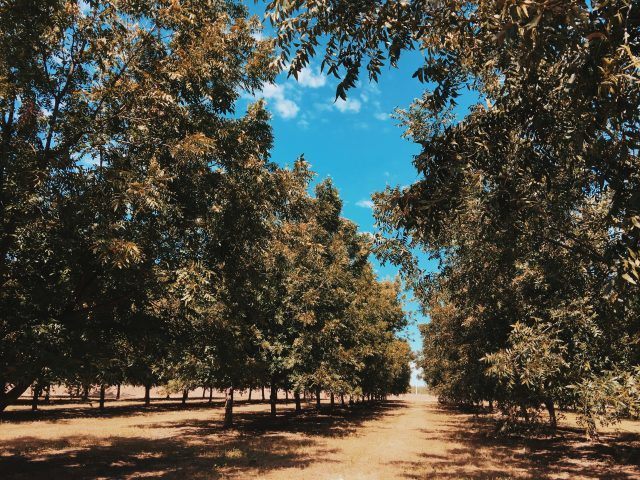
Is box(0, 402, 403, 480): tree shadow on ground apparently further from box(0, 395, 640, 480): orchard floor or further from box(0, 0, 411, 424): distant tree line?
box(0, 0, 411, 424): distant tree line

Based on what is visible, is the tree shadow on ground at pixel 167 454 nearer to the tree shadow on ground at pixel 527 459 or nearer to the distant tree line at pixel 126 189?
the distant tree line at pixel 126 189

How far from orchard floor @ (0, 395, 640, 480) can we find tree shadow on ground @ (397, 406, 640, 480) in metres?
0.05

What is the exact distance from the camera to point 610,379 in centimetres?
948

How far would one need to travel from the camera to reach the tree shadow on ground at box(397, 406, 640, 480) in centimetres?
1667

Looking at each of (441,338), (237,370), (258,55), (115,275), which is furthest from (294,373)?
(258,55)

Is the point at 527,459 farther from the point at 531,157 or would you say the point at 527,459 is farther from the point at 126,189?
the point at 126,189

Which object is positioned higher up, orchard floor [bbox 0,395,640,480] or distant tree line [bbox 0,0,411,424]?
distant tree line [bbox 0,0,411,424]

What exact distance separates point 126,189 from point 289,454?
14.6 metres

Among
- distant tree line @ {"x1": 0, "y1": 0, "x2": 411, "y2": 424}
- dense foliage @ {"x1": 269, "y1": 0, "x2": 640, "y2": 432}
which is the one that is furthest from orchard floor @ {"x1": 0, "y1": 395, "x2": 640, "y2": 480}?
dense foliage @ {"x1": 269, "y1": 0, "x2": 640, "y2": 432}

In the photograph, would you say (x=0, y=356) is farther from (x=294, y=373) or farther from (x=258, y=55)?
(x=294, y=373)

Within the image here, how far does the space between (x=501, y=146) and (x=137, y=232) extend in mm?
8207

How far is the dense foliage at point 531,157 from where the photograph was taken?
15.0 feet

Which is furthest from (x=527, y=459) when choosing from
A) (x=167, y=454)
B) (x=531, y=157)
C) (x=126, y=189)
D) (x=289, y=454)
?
(x=126, y=189)

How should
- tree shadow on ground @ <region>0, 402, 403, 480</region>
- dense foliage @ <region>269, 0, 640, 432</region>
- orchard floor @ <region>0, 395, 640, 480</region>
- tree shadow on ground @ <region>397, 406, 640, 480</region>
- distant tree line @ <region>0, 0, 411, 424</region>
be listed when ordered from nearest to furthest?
dense foliage @ <region>269, 0, 640, 432</region> → distant tree line @ <region>0, 0, 411, 424</region> → tree shadow on ground @ <region>0, 402, 403, 480</region> → orchard floor @ <region>0, 395, 640, 480</region> → tree shadow on ground @ <region>397, 406, 640, 480</region>
